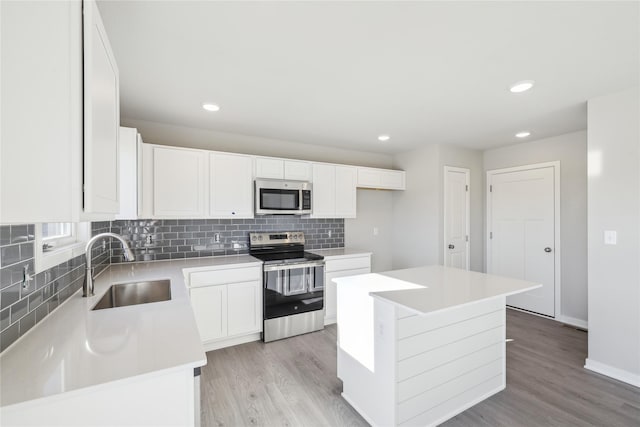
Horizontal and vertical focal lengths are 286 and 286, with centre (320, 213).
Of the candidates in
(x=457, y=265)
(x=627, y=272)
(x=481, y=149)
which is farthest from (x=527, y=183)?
(x=627, y=272)

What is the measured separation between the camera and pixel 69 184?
893 mm

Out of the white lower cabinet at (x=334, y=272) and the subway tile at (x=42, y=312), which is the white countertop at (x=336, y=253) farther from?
the subway tile at (x=42, y=312)

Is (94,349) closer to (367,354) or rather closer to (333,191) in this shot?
(367,354)

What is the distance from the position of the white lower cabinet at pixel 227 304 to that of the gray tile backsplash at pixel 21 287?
4.22 feet

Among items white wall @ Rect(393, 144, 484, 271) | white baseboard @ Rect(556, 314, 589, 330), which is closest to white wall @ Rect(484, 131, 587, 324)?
white baseboard @ Rect(556, 314, 589, 330)

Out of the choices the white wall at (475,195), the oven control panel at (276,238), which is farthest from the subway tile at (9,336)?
the white wall at (475,195)

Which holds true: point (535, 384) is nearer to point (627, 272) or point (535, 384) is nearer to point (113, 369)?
point (627, 272)

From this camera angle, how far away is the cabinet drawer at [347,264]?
358 centimetres

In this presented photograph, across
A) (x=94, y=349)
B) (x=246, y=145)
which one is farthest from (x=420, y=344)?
(x=246, y=145)

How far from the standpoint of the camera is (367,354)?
1.91 meters

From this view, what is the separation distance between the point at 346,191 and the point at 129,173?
2554 mm

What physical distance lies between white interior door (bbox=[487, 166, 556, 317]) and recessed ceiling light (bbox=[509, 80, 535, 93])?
2071 mm

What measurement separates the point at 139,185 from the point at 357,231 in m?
2.96

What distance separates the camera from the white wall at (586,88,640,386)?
7.64 ft
